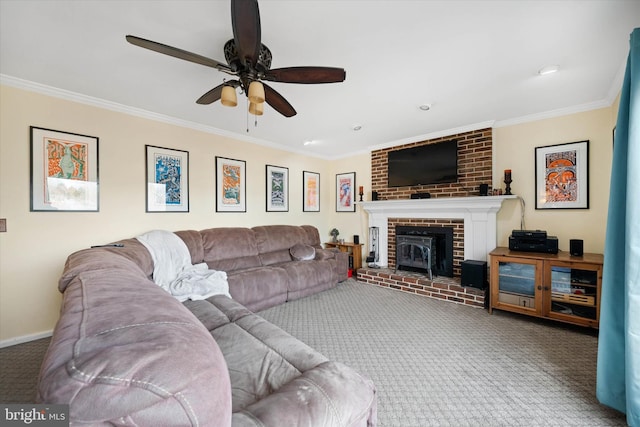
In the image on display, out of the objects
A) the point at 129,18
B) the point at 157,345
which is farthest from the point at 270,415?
the point at 129,18

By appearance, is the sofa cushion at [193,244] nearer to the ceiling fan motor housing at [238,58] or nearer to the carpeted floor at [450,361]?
the carpeted floor at [450,361]

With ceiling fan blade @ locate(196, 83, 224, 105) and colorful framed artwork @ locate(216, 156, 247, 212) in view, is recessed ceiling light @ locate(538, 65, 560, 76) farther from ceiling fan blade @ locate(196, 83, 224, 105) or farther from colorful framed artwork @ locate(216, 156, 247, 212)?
colorful framed artwork @ locate(216, 156, 247, 212)

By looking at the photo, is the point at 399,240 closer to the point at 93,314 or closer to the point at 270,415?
the point at 270,415

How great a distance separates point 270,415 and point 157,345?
1.66 feet

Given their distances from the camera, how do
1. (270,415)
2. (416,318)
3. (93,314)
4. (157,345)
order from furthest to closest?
(416,318) < (270,415) < (93,314) < (157,345)

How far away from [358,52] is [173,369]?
2263 millimetres

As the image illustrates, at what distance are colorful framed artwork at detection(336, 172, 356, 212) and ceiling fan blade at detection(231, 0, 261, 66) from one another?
3.85 m

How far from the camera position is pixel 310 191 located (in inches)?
207

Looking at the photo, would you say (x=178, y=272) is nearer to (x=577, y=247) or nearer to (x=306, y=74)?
(x=306, y=74)

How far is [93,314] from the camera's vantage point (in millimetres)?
661

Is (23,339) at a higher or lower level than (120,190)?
lower

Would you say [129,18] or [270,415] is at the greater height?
[129,18]

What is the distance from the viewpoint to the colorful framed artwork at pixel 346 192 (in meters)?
5.27

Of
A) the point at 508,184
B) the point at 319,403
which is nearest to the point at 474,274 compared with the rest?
the point at 508,184
